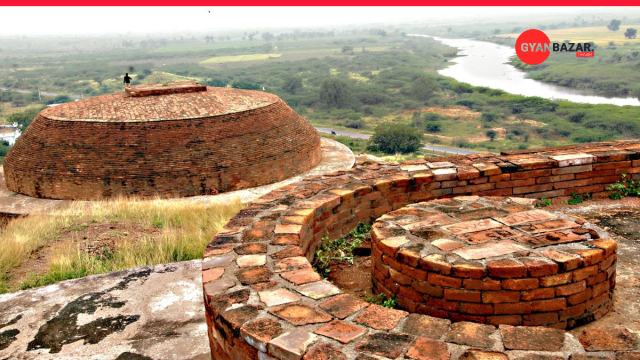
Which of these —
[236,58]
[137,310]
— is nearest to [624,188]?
[137,310]

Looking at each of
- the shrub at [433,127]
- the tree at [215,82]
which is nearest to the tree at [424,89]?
the shrub at [433,127]

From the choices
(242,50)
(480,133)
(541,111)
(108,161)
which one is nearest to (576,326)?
(108,161)

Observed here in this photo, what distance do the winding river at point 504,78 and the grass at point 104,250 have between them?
5262 cm

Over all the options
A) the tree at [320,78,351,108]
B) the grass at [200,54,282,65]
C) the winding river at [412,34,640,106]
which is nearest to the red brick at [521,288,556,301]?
the tree at [320,78,351,108]

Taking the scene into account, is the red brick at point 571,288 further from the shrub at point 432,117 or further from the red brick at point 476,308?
the shrub at point 432,117

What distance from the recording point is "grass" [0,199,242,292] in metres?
5.18

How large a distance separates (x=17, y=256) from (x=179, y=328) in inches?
126

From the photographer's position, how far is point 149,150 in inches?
507

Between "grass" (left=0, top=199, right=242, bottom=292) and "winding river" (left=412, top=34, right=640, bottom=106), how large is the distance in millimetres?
52623

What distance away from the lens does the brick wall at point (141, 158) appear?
12742mm

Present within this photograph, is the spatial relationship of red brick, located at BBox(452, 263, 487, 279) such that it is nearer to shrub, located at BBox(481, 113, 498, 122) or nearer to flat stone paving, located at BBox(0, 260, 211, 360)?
flat stone paving, located at BBox(0, 260, 211, 360)

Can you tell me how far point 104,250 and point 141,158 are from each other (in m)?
6.89

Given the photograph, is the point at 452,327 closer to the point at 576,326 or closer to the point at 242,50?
the point at 576,326

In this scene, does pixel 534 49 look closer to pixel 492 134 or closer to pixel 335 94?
pixel 335 94
